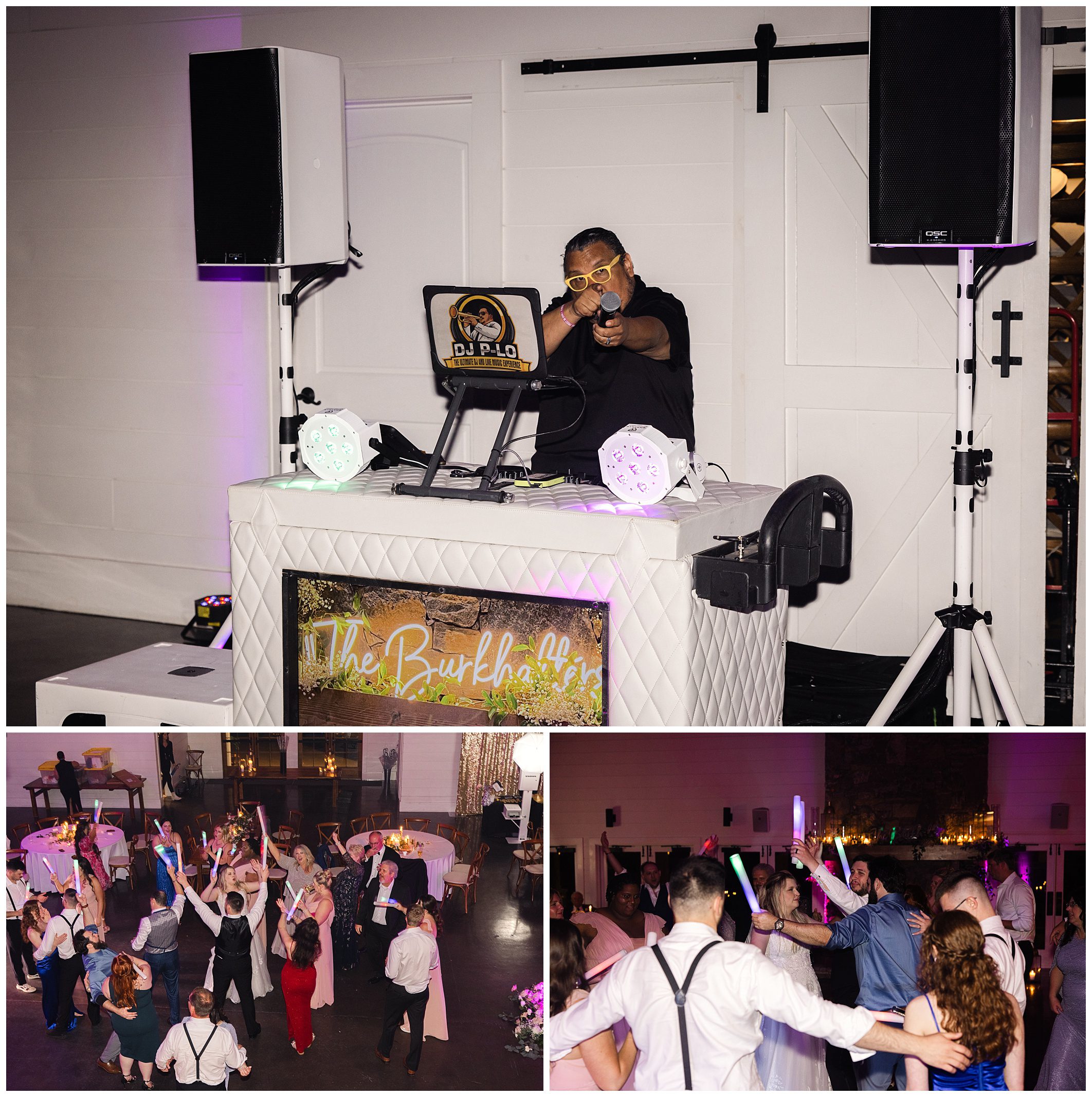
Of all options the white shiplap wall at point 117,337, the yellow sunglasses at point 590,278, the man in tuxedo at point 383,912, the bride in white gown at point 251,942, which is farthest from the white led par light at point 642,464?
the white shiplap wall at point 117,337

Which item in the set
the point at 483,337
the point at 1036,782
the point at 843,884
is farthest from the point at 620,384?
the point at 1036,782

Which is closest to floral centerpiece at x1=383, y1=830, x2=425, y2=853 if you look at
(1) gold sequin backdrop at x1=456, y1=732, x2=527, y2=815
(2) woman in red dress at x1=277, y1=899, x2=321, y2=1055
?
(2) woman in red dress at x1=277, y1=899, x2=321, y2=1055

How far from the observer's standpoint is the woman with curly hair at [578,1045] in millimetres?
2529

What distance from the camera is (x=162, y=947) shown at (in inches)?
117

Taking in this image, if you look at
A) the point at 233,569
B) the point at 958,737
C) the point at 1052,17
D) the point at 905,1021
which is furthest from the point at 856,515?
the point at 905,1021

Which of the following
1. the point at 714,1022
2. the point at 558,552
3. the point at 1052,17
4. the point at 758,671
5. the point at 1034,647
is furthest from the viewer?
the point at 1034,647

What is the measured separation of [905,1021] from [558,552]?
4.53 feet

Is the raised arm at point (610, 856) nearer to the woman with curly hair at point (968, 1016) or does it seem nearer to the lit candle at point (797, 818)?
the lit candle at point (797, 818)

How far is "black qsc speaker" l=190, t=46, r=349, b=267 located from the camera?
14.2 feet

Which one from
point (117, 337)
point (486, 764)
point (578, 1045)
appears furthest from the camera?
point (117, 337)

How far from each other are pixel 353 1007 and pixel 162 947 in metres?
0.46

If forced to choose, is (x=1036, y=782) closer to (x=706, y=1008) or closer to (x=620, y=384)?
(x=706, y=1008)

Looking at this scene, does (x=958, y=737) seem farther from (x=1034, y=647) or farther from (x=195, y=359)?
(x=195, y=359)

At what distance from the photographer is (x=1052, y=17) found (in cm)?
432
